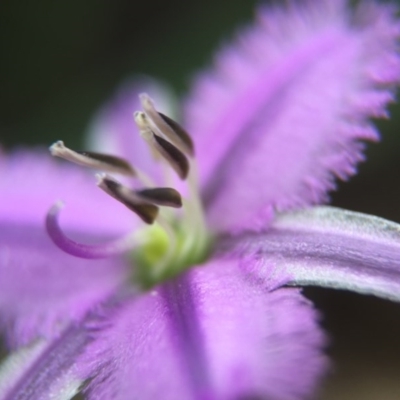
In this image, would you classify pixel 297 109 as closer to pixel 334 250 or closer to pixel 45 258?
pixel 334 250

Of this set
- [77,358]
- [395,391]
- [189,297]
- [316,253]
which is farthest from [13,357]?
[395,391]

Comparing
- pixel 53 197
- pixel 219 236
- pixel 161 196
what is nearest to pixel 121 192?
pixel 161 196

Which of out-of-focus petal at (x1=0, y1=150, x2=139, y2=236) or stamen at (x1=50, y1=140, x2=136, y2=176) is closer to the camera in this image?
stamen at (x1=50, y1=140, x2=136, y2=176)

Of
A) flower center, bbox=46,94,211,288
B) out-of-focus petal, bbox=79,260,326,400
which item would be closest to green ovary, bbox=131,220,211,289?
flower center, bbox=46,94,211,288

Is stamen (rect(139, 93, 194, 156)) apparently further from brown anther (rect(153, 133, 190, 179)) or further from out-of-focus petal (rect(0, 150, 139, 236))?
out-of-focus petal (rect(0, 150, 139, 236))

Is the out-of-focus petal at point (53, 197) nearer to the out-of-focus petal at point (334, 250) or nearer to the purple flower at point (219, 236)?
the purple flower at point (219, 236)

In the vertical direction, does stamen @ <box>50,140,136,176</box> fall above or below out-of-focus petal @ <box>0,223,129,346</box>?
above

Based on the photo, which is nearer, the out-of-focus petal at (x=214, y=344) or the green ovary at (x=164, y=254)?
the out-of-focus petal at (x=214, y=344)

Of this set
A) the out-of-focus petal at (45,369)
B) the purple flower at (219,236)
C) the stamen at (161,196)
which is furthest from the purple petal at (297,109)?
the out-of-focus petal at (45,369)
